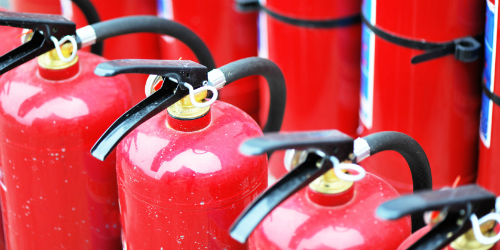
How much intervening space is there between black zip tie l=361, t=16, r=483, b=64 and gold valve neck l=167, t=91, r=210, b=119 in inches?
19.1

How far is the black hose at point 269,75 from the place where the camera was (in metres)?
0.70

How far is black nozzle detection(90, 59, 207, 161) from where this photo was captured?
0.61 m

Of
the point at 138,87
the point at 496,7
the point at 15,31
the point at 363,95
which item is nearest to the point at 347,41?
the point at 363,95

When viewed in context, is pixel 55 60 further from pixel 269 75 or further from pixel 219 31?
pixel 219 31

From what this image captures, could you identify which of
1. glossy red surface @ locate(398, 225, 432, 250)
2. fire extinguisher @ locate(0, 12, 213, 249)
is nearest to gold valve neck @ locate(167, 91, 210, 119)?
fire extinguisher @ locate(0, 12, 213, 249)

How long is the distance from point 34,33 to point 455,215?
1.71 ft

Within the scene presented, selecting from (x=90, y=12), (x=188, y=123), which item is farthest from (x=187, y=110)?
(x=90, y=12)

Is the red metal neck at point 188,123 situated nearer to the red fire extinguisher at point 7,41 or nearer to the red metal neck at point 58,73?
the red metal neck at point 58,73

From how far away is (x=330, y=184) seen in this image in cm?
56

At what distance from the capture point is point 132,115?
2.10 feet

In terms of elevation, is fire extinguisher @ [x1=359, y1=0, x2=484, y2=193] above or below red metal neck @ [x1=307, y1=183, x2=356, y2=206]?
below

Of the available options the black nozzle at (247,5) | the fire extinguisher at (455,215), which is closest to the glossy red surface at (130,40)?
the black nozzle at (247,5)

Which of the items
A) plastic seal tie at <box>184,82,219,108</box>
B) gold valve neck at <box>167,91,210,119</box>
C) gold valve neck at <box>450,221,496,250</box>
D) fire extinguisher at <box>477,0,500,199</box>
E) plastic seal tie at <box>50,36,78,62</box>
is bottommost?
fire extinguisher at <box>477,0,500,199</box>

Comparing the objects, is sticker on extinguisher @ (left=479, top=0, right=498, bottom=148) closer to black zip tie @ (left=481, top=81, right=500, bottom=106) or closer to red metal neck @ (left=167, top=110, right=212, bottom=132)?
black zip tie @ (left=481, top=81, right=500, bottom=106)
